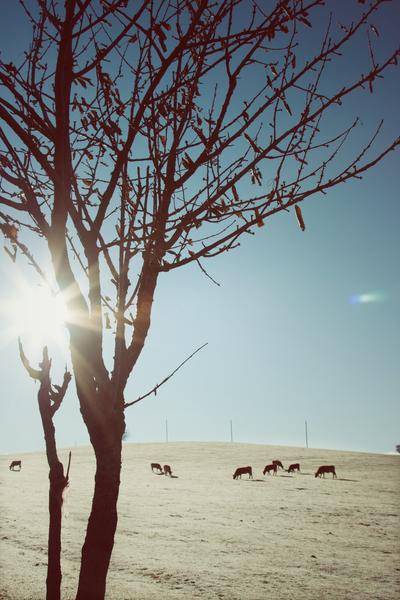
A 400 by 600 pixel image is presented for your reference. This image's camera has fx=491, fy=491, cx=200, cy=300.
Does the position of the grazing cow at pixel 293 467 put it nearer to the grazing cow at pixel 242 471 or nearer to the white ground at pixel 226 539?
the grazing cow at pixel 242 471

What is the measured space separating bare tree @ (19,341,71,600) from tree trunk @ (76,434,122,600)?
2.13 feet

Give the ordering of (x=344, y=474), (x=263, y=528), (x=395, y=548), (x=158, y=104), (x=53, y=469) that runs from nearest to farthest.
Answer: (x=53, y=469) < (x=158, y=104) < (x=395, y=548) < (x=263, y=528) < (x=344, y=474)

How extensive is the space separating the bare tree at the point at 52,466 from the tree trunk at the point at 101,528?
648mm

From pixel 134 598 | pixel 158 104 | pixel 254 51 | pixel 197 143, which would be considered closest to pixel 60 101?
pixel 158 104

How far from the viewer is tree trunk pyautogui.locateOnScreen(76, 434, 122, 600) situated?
10.3 ft

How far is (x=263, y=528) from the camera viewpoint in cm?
1648

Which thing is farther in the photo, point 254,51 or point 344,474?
point 344,474

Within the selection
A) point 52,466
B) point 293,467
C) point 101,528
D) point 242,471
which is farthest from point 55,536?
point 293,467

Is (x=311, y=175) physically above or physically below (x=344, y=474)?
above

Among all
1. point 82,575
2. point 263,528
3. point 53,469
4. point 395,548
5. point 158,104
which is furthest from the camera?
point 263,528

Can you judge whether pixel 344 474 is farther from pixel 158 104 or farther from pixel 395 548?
pixel 158 104

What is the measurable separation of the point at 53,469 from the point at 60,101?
2385 mm

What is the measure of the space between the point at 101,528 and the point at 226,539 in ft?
42.5

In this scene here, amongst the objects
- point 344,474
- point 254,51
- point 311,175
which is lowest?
point 344,474
